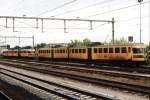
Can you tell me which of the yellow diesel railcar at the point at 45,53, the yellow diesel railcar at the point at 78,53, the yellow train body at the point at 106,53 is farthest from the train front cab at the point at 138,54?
the yellow diesel railcar at the point at 45,53

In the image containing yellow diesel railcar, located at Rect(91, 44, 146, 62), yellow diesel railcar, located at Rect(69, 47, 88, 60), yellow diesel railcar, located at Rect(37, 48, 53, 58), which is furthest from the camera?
yellow diesel railcar, located at Rect(37, 48, 53, 58)

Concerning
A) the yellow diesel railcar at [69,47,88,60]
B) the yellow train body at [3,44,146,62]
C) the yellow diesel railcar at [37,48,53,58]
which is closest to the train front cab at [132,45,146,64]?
the yellow train body at [3,44,146,62]

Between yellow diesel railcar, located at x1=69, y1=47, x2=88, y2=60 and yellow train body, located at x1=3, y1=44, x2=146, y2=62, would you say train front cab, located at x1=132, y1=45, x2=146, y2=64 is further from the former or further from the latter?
yellow diesel railcar, located at x1=69, y1=47, x2=88, y2=60

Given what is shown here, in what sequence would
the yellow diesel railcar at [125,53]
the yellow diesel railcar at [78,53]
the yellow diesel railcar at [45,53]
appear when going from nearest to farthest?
the yellow diesel railcar at [125,53] → the yellow diesel railcar at [78,53] → the yellow diesel railcar at [45,53]

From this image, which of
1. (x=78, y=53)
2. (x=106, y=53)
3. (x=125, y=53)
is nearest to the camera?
(x=125, y=53)

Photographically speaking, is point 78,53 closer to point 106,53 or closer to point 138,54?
point 106,53

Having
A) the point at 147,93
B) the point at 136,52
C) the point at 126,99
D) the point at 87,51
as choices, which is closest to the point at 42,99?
the point at 126,99

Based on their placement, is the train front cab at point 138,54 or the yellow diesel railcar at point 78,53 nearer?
the train front cab at point 138,54

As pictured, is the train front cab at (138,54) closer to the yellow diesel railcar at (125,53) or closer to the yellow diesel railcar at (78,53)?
the yellow diesel railcar at (125,53)

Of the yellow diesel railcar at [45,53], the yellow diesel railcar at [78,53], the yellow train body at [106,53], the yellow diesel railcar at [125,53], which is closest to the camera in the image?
the yellow diesel railcar at [125,53]

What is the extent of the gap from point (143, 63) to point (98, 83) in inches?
705

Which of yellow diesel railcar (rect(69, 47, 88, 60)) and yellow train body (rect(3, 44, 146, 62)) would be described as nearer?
yellow train body (rect(3, 44, 146, 62))

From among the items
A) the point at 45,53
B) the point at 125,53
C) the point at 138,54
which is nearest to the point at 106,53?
the point at 125,53

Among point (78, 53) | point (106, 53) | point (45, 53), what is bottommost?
point (45, 53)
